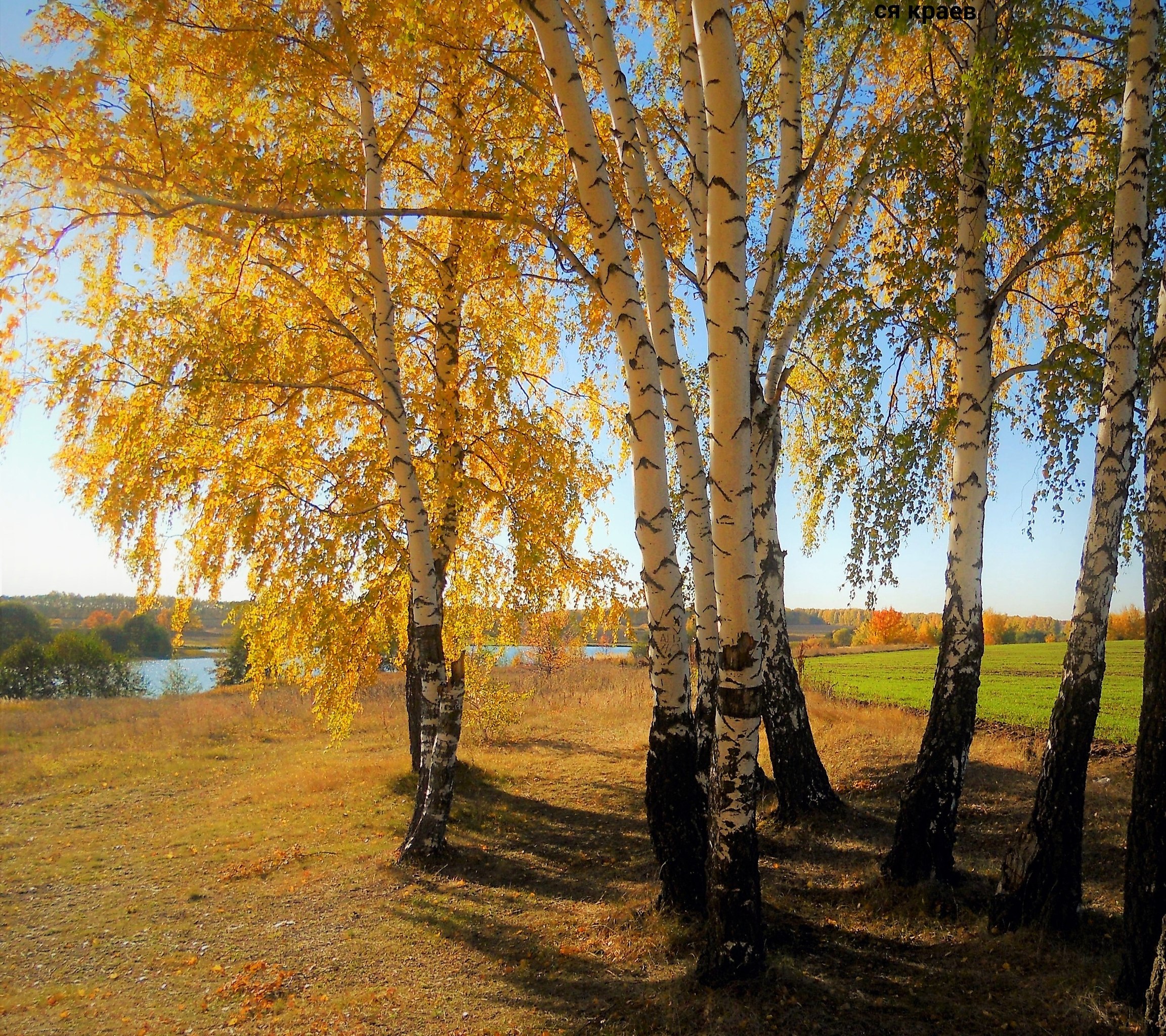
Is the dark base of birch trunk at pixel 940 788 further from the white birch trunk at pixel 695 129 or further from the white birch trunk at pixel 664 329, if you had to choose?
the white birch trunk at pixel 695 129

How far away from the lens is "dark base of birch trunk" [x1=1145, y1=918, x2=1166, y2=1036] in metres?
2.87

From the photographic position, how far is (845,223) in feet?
24.8

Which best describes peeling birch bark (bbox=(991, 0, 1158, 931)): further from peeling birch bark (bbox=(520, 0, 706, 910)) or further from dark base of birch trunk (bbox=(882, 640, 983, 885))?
peeling birch bark (bbox=(520, 0, 706, 910))

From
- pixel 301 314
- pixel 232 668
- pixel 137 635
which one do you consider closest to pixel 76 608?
pixel 137 635

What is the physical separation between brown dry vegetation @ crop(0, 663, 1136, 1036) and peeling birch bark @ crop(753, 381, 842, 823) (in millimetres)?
372

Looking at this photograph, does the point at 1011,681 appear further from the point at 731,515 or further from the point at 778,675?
the point at 731,515

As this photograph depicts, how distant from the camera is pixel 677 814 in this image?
5.63 m

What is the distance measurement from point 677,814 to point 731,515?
8.82ft

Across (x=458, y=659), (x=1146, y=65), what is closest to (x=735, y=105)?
(x=1146, y=65)

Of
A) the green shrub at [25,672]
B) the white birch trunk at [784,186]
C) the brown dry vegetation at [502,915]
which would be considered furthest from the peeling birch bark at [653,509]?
the green shrub at [25,672]

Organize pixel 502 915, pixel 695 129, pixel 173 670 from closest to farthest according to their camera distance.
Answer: pixel 695 129 < pixel 502 915 < pixel 173 670

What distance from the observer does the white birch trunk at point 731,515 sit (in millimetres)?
4184

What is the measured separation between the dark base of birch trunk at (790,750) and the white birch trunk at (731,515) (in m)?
3.75

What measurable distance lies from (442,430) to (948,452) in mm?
5803
